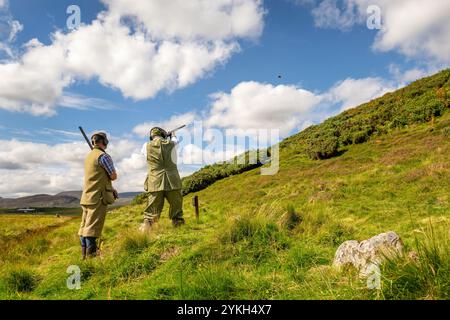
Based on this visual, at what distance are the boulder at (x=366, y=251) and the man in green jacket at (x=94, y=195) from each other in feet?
16.9

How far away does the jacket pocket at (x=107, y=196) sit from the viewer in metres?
7.94

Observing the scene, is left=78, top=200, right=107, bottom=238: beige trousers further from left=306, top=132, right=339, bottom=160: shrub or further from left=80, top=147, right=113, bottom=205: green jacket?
left=306, top=132, right=339, bottom=160: shrub

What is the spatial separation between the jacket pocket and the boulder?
5.13 metres

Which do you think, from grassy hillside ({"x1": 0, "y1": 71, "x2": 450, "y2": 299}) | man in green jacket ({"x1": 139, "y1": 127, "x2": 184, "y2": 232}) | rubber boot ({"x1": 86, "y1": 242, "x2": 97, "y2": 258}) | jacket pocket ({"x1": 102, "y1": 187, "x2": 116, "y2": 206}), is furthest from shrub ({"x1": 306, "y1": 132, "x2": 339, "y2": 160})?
rubber boot ({"x1": 86, "y1": 242, "x2": 97, "y2": 258})

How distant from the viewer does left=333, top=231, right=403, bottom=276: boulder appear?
4375mm

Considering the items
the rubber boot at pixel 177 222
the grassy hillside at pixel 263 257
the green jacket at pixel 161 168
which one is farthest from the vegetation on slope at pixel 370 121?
the rubber boot at pixel 177 222

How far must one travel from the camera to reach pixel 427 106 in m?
28.9

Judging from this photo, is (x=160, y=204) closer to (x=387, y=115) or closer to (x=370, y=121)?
(x=370, y=121)

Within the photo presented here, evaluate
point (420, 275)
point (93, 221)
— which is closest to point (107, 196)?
point (93, 221)

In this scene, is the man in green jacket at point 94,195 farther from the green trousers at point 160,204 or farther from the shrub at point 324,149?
the shrub at point 324,149

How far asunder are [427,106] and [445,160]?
15823 mm

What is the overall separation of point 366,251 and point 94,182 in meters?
5.74
